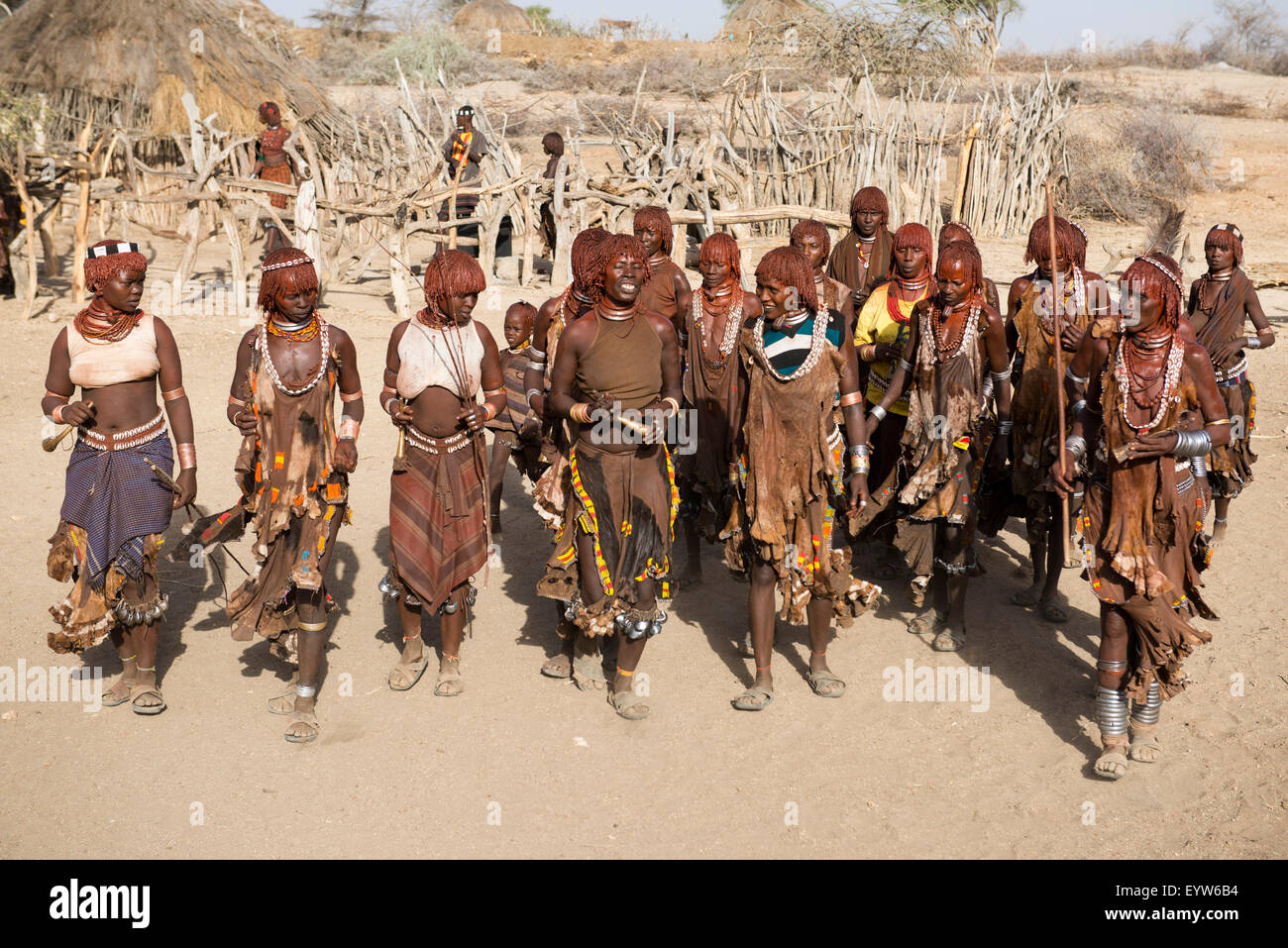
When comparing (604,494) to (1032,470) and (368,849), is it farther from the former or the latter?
(1032,470)

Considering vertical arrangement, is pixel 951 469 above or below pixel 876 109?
below

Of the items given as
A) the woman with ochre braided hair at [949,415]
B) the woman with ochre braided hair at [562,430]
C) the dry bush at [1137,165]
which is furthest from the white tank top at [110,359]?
the dry bush at [1137,165]

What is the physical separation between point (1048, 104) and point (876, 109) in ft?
11.1

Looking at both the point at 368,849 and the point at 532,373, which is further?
the point at 532,373

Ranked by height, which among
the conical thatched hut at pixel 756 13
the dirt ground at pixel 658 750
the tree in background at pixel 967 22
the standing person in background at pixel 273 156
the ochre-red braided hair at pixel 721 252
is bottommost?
the dirt ground at pixel 658 750

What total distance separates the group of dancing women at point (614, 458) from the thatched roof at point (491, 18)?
140ft

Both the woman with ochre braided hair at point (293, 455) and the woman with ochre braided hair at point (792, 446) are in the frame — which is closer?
the woman with ochre braided hair at point (293, 455)

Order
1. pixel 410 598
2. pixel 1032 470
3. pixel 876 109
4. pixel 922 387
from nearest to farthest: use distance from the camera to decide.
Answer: pixel 410 598
pixel 922 387
pixel 1032 470
pixel 876 109

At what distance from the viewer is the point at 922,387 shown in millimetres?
5156

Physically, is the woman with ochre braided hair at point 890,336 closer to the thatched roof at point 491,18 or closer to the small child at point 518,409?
the small child at point 518,409

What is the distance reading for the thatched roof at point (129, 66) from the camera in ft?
Result: 54.8

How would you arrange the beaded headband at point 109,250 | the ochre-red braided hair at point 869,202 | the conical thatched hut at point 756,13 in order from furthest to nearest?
1. the conical thatched hut at point 756,13
2. the ochre-red braided hair at point 869,202
3. the beaded headband at point 109,250

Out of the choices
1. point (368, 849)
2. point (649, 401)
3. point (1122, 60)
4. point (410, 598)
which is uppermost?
point (1122, 60)

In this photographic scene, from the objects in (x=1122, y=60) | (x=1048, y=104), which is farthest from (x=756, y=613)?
(x=1122, y=60)
